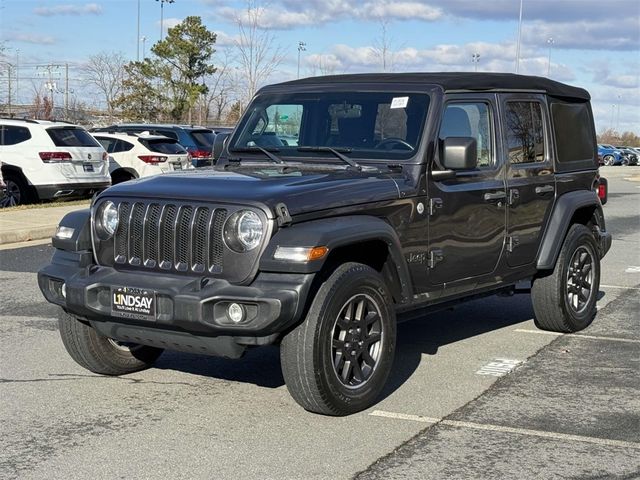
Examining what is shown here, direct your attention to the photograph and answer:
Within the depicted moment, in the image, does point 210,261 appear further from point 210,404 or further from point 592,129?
point 592,129

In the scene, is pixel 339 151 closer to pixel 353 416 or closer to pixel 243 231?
pixel 243 231

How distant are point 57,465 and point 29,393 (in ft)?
4.67

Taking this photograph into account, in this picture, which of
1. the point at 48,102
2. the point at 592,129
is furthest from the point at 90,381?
the point at 48,102

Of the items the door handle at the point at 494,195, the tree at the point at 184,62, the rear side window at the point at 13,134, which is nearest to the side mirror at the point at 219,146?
the door handle at the point at 494,195

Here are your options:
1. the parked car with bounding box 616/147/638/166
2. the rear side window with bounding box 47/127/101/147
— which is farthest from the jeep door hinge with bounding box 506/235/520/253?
the parked car with bounding box 616/147/638/166

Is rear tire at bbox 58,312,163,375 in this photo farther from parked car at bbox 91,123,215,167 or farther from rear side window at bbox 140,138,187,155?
parked car at bbox 91,123,215,167

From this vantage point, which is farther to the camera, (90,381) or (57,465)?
(90,381)

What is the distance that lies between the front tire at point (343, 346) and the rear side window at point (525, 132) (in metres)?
2.12

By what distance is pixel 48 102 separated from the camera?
3969 cm

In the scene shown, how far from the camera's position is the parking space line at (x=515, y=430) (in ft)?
17.1

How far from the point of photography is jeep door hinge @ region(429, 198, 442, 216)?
6.28 m

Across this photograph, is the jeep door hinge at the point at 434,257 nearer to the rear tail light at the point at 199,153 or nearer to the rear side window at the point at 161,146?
the rear side window at the point at 161,146

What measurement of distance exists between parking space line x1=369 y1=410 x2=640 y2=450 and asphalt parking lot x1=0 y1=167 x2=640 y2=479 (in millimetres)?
12

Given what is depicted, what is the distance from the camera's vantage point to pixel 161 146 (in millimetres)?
21438
